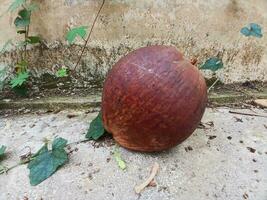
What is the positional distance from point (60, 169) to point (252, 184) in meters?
0.86

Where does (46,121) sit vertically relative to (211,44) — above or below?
below

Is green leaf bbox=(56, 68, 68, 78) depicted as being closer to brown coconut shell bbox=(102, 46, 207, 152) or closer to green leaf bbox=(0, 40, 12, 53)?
green leaf bbox=(0, 40, 12, 53)

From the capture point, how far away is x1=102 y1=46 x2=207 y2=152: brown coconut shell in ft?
6.18

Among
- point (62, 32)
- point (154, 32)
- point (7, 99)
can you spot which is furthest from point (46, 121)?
point (154, 32)

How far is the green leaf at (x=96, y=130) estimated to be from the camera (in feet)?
7.08

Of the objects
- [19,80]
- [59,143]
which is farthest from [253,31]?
[19,80]

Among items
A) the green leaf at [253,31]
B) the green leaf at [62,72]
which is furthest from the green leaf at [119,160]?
the green leaf at [253,31]

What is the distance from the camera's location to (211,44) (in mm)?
2600

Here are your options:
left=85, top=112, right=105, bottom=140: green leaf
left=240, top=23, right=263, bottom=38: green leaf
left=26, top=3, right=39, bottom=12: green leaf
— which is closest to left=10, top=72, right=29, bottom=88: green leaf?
left=26, top=3, right=39, bottom=12: green leaf

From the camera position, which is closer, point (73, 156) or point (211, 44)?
point (73, 156)

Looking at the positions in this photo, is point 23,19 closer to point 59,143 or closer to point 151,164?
point 59,143

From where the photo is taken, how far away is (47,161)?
1.97 meters

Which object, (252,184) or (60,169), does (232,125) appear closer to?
(252,184)

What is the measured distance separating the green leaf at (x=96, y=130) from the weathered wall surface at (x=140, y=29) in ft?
1.67
